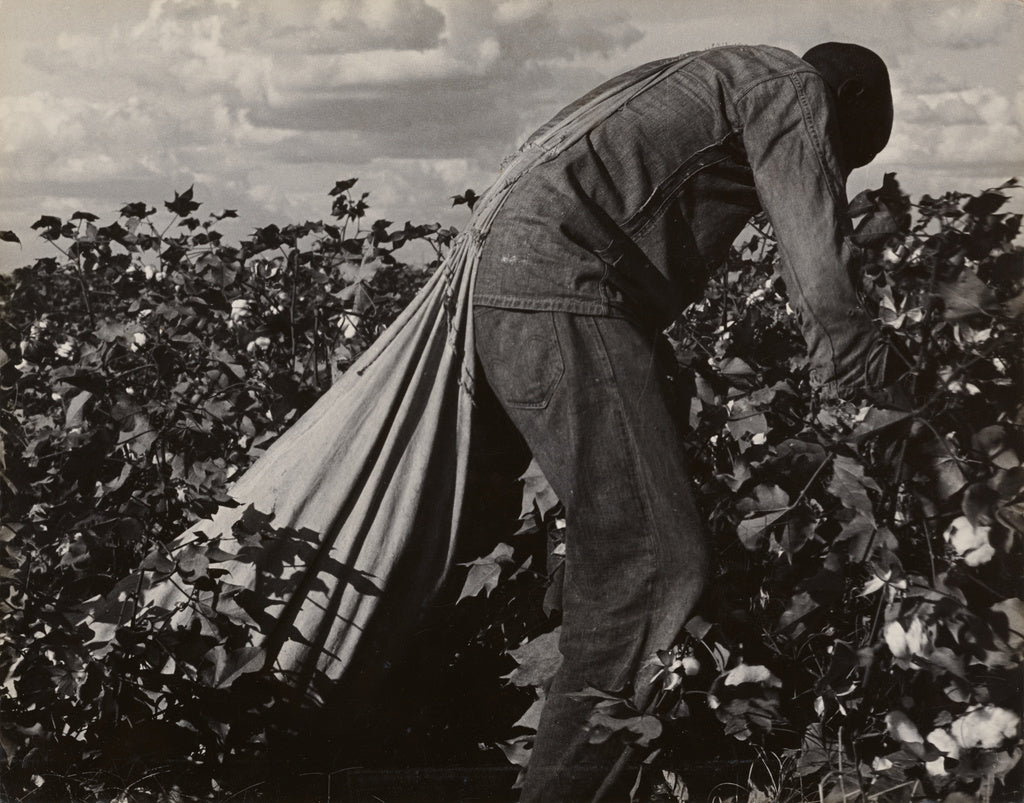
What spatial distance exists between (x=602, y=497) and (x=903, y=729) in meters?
0.64

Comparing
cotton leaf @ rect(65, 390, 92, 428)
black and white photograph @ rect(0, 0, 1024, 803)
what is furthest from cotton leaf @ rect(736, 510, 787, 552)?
cotton leaf @ rect(65, 390, 92, 428)

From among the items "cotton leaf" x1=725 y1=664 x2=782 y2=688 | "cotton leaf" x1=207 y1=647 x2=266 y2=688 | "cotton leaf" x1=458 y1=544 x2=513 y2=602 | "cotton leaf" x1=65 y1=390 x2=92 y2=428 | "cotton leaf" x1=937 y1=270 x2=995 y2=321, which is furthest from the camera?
"cotton leaf" x1=65 y1=390 x2=92 y2=428

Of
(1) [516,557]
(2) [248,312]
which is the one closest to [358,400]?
(1) [516,557]

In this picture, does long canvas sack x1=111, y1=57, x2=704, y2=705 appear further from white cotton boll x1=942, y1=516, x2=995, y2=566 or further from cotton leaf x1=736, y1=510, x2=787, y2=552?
white cotton boll x1=942, y1=516, x2=995, y2=566

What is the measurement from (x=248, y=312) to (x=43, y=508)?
2.82ft

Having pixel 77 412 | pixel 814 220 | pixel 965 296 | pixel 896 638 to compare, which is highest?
pixel 814 220

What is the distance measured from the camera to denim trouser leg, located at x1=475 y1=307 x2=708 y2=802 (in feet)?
7.43

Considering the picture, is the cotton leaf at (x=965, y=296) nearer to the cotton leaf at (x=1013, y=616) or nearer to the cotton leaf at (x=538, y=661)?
the cotton leaf at (x=1013, y=616)

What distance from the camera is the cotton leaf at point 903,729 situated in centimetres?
221

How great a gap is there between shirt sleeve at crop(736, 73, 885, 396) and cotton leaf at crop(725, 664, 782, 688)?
0.54 meters

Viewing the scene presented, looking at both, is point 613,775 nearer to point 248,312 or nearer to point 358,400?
point 358,400

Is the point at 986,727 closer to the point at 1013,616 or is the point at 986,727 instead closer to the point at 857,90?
the point at 1013,616

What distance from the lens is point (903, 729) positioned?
7.25ft

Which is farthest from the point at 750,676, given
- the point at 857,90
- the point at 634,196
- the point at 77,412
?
the point at 77,412
